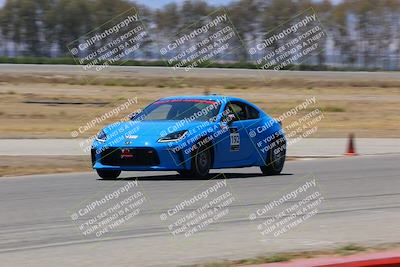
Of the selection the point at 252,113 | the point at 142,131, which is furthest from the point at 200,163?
the point at 252,113

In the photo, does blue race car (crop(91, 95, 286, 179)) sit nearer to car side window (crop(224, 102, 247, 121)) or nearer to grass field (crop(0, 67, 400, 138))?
car side window (crop(224, 102, 247, 121))

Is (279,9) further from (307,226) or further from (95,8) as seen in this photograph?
(307,226)

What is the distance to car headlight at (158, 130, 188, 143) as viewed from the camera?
14359 mm

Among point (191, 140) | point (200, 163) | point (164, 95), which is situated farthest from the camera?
point (164, 95)

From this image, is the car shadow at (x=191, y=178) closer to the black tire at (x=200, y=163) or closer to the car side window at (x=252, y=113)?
the black tire at (x=200, y=163)

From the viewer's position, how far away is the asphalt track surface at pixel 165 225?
830 cm

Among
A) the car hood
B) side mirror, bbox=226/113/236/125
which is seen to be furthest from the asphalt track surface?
side mirror, bbox=226/113/236/125

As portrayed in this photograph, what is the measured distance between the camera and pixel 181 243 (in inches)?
351

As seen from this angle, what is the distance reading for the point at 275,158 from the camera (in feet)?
53.1

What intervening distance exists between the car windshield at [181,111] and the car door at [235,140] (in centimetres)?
25

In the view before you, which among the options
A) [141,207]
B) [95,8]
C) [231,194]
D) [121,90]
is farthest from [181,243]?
[95,8]

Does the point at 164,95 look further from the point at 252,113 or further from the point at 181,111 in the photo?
the point at 181,111

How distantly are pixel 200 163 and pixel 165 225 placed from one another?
4.64m

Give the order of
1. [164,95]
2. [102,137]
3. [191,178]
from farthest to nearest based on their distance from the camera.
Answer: [164,95]
[191,178]
[102,137]
